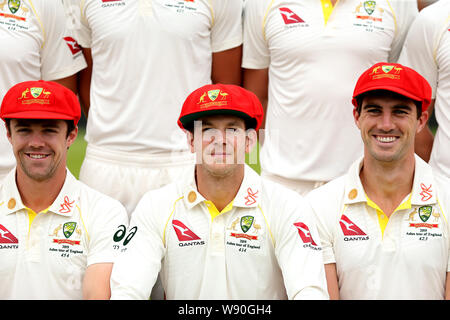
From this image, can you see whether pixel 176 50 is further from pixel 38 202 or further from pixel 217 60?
pixel 38 202

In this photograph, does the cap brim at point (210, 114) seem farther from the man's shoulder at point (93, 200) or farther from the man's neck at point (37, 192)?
the man's neck at point (37, 192)

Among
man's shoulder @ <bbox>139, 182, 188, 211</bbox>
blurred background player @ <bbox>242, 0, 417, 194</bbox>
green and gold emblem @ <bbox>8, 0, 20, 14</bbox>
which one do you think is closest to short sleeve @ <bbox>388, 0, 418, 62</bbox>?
blurred background player @ <bbox>242, 0, 417, 194</bbox>

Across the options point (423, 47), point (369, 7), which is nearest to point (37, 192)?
point (369, 7)

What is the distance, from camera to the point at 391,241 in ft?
12.6

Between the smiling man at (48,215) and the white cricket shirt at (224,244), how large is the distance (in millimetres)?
231

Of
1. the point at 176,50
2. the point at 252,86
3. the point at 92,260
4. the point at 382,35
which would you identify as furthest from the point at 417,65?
the point at 92,260

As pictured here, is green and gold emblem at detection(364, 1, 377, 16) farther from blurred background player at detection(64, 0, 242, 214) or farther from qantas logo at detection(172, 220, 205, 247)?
qantas logo at detection(172, 220, 205, 247)

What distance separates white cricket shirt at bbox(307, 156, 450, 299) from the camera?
3.81m

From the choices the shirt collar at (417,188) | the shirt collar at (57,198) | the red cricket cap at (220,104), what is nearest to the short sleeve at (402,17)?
the shirt collar at (417,188)

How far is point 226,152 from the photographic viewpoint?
378 centimetres

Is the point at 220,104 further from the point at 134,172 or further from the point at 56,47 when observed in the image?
the point at 56,47

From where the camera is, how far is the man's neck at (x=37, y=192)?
402 centimetres

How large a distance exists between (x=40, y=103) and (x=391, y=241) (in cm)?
184
